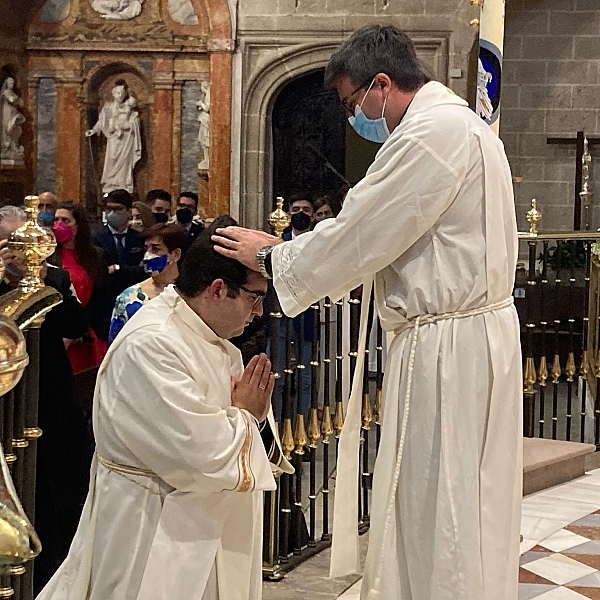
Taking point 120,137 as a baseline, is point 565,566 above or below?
below

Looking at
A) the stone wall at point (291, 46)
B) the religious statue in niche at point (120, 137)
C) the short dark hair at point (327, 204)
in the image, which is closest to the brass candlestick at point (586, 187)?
the stone wall at point (291, 46)

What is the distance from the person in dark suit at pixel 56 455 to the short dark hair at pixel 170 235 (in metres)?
1.19

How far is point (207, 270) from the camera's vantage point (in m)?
2.90

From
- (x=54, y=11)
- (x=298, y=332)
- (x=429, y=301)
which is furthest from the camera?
(x=54, y=11)

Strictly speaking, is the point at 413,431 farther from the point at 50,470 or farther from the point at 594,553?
the point at 594,553

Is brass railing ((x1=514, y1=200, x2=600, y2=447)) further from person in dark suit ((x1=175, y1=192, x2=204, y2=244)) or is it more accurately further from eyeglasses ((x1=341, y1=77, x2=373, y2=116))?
eyeglasses ((x1=341, y1=77, x2=373, y2=116))

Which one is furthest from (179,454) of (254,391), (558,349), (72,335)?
(558,349)

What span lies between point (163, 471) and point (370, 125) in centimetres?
117

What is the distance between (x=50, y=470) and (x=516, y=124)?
1059cm

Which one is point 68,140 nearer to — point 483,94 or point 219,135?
point 219,135

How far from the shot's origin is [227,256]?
2.90m

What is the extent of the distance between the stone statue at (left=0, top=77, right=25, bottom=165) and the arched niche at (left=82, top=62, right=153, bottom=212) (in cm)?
81

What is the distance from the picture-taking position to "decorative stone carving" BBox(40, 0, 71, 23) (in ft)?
44.4

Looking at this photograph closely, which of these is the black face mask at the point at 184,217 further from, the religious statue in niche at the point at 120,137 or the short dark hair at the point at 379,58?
the short dark hair at the point at 379,58
